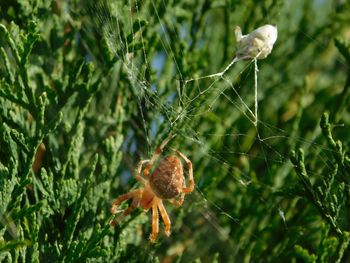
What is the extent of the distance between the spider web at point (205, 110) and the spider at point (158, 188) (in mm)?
89

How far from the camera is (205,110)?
2736mm

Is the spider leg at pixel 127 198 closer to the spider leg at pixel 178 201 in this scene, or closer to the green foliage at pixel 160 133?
the green foliage at pixel 160 133

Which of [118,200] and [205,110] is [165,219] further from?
[205,110]

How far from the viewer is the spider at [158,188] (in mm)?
2238

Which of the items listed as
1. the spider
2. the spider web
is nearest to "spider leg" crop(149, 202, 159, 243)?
the spider

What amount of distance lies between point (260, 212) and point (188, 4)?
987 millimetres

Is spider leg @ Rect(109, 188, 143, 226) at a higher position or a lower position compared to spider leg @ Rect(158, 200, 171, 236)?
higher

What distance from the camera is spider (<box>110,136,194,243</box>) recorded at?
2.24 m

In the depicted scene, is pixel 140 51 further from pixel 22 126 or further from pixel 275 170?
pixel 275 170

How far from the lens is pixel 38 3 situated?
7.95ft

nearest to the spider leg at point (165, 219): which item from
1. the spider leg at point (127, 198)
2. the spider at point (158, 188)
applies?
the spider at point (158, 188)

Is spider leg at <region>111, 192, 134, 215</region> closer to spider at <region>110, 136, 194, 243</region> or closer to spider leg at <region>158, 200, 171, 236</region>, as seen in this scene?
spider at <region>110, 136, 194, 243</region>

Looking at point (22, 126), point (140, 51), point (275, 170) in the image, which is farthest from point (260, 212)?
point (22, 126)

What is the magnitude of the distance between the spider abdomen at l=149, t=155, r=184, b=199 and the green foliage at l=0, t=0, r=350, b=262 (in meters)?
0.15
